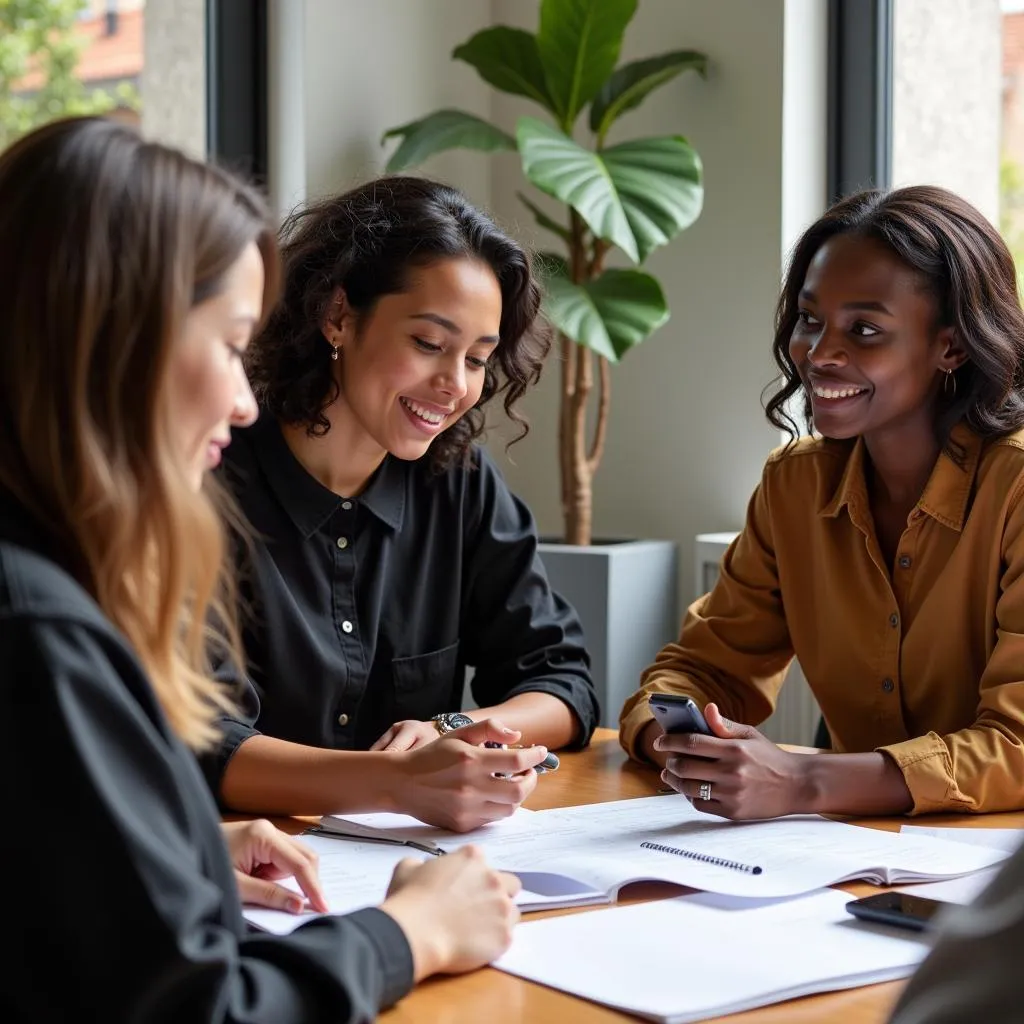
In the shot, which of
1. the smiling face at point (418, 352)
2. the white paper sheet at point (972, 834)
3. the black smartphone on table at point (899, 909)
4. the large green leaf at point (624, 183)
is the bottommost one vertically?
the white paper sheet at point (972, 834)

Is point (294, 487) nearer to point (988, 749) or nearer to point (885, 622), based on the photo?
point (885, 622)

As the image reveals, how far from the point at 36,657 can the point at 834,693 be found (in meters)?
1.36

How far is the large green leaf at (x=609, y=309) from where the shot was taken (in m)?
2.92

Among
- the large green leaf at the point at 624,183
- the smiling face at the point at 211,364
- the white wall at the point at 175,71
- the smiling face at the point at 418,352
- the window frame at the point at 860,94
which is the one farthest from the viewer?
the white wall at the point at 175,71

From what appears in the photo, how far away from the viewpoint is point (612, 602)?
299cm

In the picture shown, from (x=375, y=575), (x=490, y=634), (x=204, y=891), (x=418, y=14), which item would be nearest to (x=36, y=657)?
(x=204, y=891)

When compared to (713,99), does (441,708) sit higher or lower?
lower

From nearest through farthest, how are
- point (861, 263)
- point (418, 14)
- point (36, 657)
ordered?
point (36, 657) < point (861, 263) < point (418, 14)

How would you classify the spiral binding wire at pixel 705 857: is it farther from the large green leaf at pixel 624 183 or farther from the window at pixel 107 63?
the window at pixel 107 63

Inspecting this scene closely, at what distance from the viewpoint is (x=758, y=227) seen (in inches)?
124

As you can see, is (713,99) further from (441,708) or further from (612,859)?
(612,859)

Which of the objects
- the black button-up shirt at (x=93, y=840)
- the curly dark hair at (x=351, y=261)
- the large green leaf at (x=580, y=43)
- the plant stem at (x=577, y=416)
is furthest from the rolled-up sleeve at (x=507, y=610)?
the large green leaf at (x=580, y=43)

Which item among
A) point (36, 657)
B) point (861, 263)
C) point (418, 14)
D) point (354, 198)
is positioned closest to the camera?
point (36, 657)

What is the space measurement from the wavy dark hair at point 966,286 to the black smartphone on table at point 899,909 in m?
0.78
